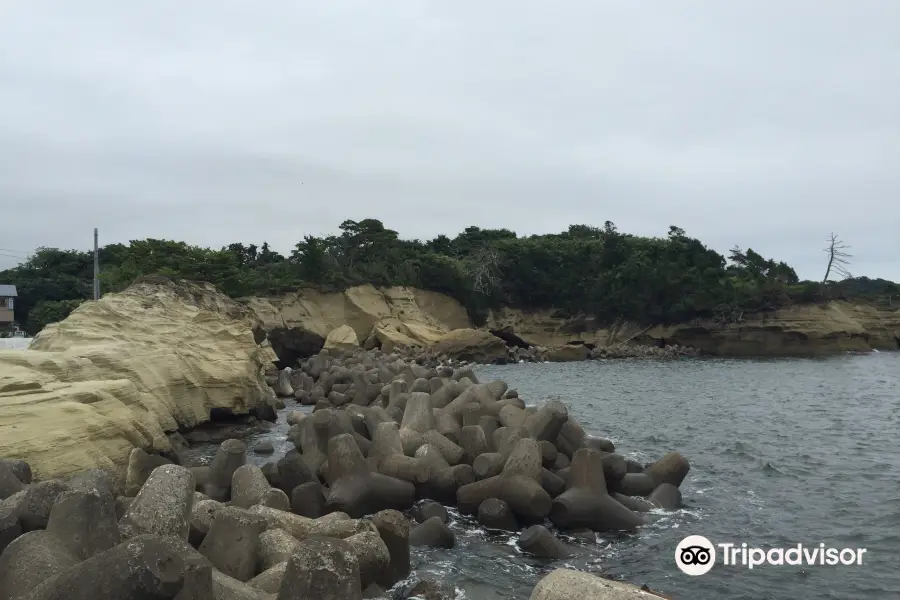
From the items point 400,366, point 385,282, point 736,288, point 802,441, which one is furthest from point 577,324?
point 802,441

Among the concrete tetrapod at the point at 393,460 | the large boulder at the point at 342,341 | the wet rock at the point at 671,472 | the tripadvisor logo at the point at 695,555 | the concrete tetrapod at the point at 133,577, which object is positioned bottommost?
the large boulder at the point at 342,341

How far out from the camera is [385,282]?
51.9m

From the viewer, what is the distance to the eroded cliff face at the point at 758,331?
174 feet

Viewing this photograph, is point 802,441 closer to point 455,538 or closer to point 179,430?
point 455,538

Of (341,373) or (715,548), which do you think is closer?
(715,548)

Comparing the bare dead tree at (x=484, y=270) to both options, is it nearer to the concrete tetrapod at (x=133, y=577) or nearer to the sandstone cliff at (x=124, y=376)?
the sandstone cliff at (x=124, y=376)

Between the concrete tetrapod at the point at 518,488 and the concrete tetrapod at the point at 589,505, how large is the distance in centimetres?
23

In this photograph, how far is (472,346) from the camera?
→ 151 ft

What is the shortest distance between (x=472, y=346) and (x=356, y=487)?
37.2 metres

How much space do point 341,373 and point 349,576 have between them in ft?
65.0

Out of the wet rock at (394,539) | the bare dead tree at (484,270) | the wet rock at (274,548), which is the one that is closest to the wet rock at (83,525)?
the wet rock at (274,548)

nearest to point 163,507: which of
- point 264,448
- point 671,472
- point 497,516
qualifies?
point 497,516

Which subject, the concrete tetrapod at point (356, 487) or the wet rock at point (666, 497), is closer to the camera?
the concrete tetrapod at point (356, 487)

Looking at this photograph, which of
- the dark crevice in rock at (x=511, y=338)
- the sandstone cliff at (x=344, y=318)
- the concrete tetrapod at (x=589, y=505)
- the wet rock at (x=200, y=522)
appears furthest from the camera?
the dark crevice in rock at (x=511, y=338)
